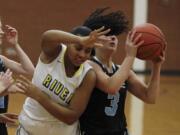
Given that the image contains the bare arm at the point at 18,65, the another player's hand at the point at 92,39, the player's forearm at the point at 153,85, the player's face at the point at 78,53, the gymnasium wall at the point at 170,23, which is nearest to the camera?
the another player's hand at the point at 92,39

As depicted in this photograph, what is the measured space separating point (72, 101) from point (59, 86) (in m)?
0.11

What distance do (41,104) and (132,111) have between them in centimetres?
382

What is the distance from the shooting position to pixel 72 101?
262 cm

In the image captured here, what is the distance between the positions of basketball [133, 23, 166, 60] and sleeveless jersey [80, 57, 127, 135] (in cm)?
24

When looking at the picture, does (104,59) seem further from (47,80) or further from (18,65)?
(18,65)

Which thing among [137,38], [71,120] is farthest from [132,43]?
[71,120]

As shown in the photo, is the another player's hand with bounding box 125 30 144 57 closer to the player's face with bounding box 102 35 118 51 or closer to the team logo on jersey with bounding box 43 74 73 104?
the player's face with bounding box 102 35 118 51

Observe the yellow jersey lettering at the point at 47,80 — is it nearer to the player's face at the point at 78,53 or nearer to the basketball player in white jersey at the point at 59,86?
the basketball player in white jersey at the point at 59,86

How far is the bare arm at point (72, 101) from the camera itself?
8.47 feet

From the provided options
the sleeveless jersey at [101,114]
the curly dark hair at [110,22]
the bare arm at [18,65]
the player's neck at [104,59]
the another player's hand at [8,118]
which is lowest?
the another player's hand at [8,118]

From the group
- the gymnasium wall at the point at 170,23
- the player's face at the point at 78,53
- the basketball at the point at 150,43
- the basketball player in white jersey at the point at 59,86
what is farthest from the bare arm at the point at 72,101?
the gymnasium wall at the point at 170,23

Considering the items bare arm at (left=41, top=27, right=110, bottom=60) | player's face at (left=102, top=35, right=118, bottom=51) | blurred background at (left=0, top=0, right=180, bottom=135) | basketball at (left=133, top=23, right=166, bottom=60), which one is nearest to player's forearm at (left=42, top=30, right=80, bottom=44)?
bare arm at (left=41, top=27, right=110, bottom=60)

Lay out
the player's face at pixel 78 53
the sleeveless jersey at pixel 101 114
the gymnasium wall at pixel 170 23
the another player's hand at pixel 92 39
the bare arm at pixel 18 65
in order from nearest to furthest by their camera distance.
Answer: the another player's hand at pixel 92 39 < the player's face at pixel 78 53 < the sleeveless jersey at pixel 101 114 < the bare arm at pixel 18 65 < the gymnasium wall at pixel 170 23

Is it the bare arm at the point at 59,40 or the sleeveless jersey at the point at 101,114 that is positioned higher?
the bare arm at the point at 59,40
